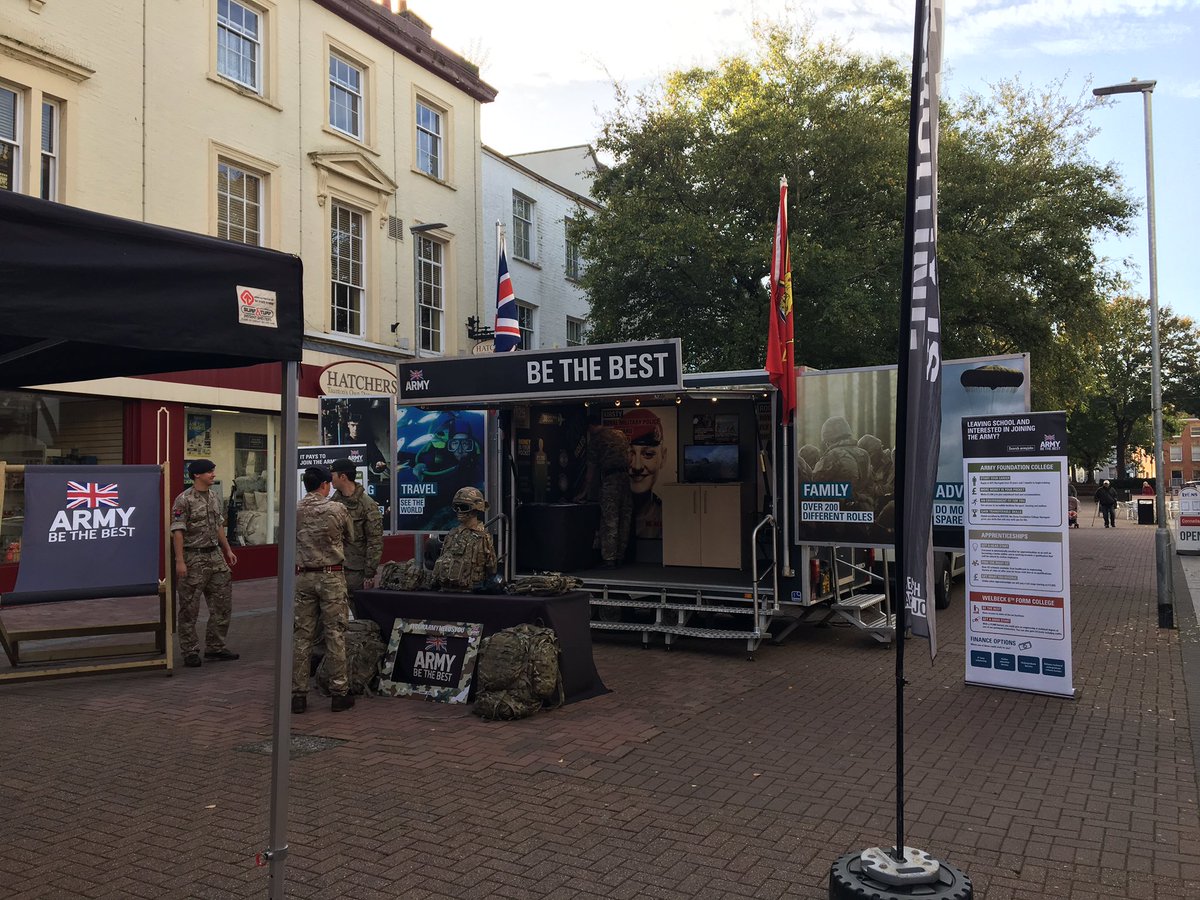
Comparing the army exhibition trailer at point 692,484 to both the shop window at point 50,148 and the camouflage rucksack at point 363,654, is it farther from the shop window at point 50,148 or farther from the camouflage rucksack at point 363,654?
the shop window at point 50,148

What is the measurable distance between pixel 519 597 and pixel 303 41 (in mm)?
15051

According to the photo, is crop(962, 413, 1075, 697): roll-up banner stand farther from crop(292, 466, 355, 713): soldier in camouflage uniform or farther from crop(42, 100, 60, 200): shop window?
crop(42, 100, 60, 200): shop window

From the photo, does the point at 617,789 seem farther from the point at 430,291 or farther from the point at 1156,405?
the point at 430,291

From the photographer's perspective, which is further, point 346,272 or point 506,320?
point 346,272

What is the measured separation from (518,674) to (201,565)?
4.18 m

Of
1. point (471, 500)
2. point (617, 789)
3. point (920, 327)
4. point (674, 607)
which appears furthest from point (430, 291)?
point (920, 327)

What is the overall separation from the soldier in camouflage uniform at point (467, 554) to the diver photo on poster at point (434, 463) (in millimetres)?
4752

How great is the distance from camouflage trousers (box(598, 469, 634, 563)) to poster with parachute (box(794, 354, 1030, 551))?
9.56 feet

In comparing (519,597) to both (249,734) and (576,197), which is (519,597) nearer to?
(249,734)

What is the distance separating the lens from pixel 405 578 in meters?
8.59

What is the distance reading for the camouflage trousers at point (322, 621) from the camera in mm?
7426

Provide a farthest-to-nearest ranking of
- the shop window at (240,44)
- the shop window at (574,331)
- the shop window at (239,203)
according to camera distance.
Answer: the shop window at (574,331)
the shop window at (240,44)
the shop window at (239,203)

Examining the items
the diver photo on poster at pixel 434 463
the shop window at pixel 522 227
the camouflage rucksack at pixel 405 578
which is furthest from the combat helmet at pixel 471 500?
the shop window at pixel 522 227

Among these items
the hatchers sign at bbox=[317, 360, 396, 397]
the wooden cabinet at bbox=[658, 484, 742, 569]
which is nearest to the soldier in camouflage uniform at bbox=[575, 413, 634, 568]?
the wooden cabinet at bbox=[658, 484, 742, 569]
